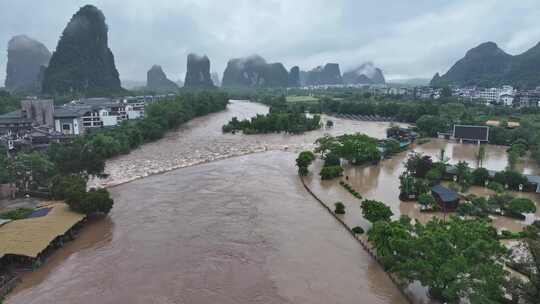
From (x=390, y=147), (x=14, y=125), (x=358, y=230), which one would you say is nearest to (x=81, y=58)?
(x=14, y=125)

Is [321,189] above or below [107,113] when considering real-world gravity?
below

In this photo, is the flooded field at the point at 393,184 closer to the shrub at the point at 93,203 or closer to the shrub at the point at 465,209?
the shrub at the point at 465,209

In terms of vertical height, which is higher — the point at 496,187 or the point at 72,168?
the point at 72,168

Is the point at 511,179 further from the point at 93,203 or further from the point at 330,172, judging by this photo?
the point at 93,203

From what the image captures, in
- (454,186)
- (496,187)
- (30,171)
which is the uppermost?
(30,171)

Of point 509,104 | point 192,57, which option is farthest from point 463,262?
point 192,57

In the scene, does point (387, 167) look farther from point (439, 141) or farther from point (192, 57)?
point (192, 57)
